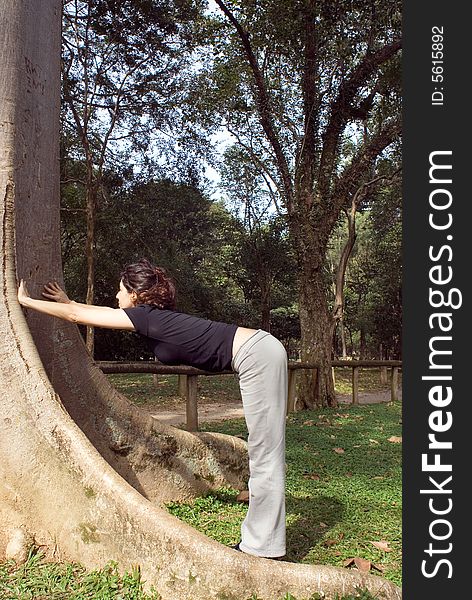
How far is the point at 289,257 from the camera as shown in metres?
24.3

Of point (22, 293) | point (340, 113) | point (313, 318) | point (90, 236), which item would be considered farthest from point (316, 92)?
point (22, 293)

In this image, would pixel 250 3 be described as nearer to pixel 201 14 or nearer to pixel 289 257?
pixel 201 14

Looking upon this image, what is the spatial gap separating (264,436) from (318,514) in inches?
62.5

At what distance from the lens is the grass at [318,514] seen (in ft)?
10.7

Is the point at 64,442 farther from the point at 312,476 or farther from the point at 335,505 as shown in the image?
the point at 312,476

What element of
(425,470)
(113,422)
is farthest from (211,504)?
(425,470)

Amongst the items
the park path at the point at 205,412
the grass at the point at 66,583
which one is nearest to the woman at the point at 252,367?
the grass at the point at 66,583

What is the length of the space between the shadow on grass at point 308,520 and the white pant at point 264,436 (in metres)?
0.45

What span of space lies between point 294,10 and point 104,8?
229 inches

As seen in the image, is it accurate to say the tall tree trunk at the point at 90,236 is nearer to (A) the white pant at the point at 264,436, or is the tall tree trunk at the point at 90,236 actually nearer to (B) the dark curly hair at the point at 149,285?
(B) the dark curly hair at the point at 149,285

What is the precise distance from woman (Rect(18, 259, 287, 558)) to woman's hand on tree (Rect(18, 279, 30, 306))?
32 cm

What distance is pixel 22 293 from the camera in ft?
12.8

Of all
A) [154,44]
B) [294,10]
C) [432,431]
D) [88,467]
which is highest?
[154,44]

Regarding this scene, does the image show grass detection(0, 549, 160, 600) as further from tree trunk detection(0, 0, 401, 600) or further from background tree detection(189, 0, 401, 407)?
background tree detection(189, 0, 401, 407)
